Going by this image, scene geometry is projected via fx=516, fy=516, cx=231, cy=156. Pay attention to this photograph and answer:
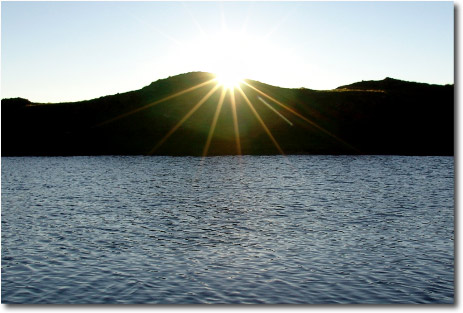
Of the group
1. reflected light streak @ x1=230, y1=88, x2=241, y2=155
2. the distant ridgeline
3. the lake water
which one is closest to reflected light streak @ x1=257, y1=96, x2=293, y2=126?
the distant ridgeline

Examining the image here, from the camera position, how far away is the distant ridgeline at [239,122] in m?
140

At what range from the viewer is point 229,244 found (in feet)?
103

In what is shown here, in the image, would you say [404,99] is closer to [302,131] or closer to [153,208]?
[302,131]

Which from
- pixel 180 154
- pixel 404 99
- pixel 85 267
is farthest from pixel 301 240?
pixel 404 99

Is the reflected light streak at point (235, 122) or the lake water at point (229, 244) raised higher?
the reflected light streak at point (235, 122)

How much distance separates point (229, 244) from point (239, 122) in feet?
423

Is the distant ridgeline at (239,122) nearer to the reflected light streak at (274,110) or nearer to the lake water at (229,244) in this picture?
the reflected light streak at (274,110)

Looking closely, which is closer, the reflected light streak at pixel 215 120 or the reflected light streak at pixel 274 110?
the reflected light streak at pixel 215 120

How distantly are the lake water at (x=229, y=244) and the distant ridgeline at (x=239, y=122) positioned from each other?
3064 inches

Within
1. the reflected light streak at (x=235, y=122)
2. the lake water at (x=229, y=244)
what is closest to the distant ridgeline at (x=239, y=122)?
the reflected light streak at (x=235, y=122)

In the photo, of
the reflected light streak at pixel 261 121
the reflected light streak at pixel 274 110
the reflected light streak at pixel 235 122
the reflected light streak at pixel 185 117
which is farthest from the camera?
the reflected light streak at pixel 274 110

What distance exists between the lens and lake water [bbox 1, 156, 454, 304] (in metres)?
22.2

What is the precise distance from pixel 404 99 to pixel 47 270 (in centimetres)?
15026

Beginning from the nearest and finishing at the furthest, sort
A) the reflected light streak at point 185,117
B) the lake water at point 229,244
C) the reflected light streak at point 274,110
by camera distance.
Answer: the lake water at point 229,244
the reflected light streak at point 185,117
the reflected light streak at point 274,110
